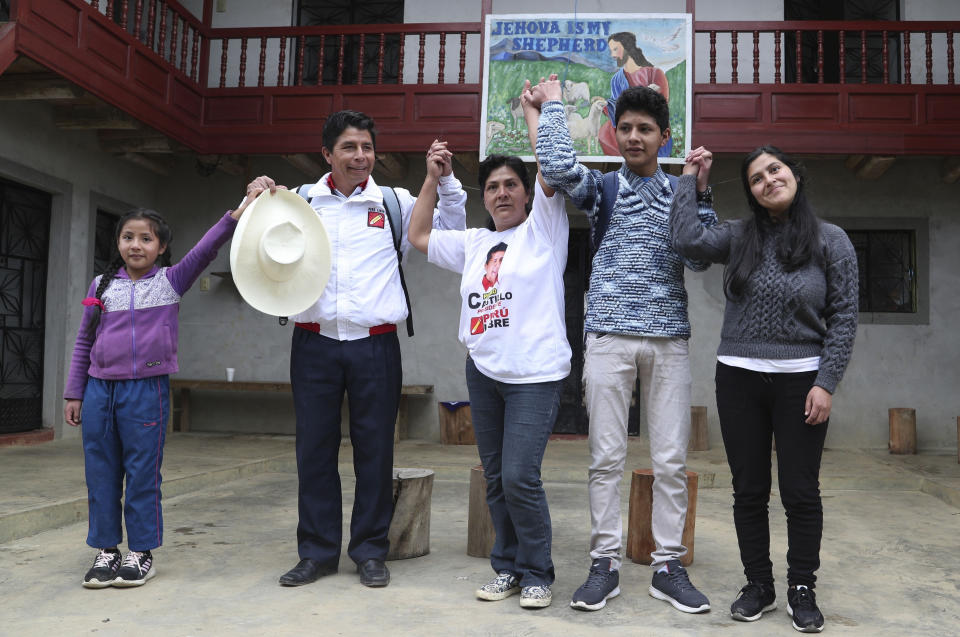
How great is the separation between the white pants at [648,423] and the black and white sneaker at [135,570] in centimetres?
178

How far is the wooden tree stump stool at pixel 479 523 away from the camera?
11.8ft

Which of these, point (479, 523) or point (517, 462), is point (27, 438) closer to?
point (479, 523)

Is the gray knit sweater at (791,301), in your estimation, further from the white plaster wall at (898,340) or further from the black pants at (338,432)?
the white plaster wall at (898,340)

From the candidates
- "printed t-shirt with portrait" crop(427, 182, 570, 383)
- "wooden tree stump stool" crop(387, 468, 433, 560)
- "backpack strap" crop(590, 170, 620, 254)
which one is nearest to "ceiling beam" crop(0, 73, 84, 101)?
"wooden tree stump stool" crop(387, 468, 433, 560)

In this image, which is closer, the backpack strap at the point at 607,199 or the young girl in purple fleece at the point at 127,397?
the backpack strap at the point at 607,199

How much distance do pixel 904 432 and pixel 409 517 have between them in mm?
6334

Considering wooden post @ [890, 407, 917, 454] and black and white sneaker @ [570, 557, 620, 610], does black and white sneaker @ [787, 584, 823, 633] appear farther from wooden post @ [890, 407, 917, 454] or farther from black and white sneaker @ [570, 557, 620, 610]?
wooden post @ [890, 407, 917, 454]

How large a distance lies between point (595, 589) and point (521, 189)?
4.96 ft

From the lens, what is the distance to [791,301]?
264cm

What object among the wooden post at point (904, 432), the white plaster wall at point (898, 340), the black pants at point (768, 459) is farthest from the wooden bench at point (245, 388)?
the black pants at point (768, 459)

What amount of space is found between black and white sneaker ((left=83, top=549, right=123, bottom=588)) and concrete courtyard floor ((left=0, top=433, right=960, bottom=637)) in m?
0.06

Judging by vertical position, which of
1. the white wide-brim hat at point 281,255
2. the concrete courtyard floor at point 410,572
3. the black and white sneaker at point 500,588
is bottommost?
the concrete courtyard floor at point 410,572

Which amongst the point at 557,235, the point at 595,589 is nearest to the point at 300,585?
the point at 595,589

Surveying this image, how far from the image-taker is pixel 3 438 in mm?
6824
